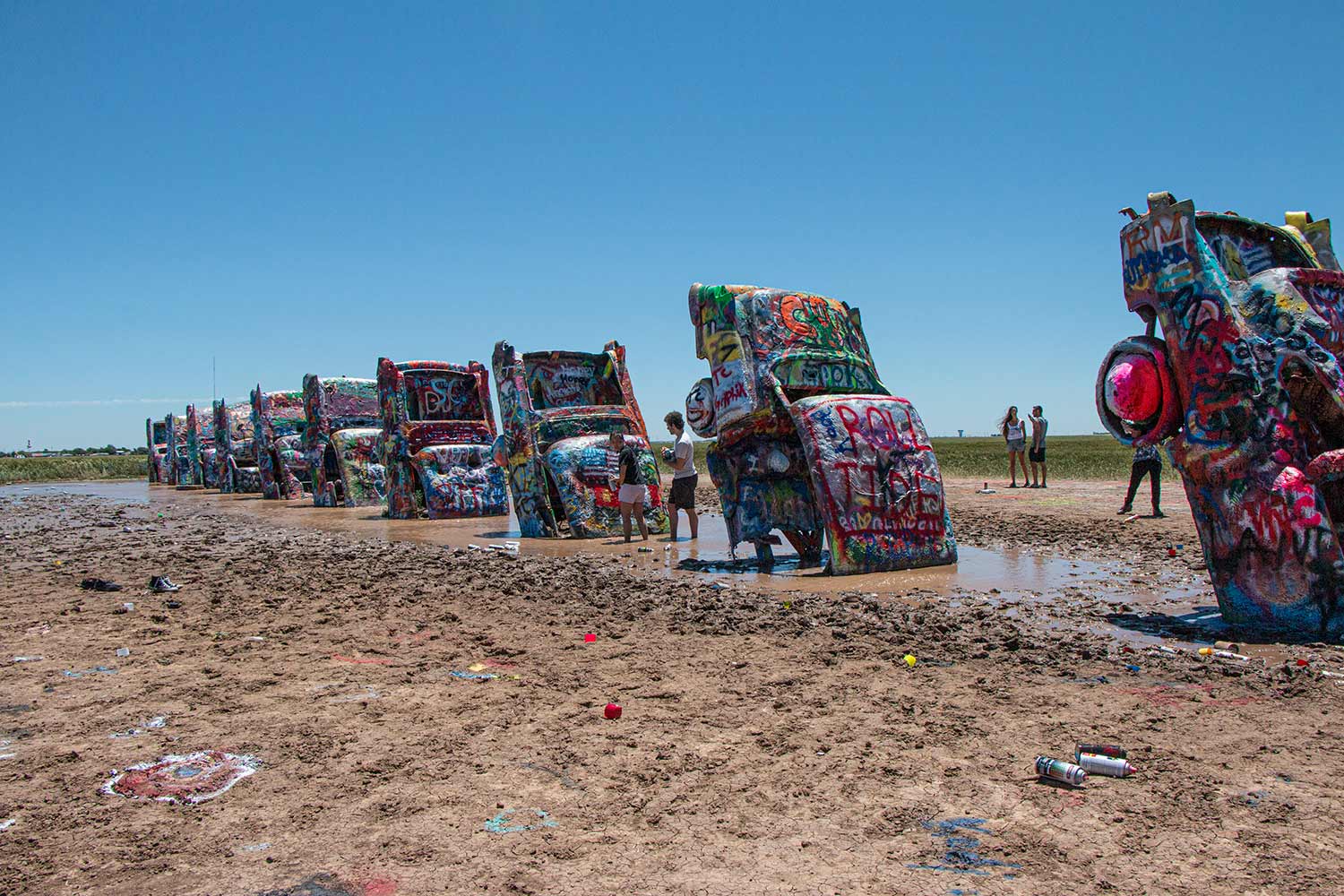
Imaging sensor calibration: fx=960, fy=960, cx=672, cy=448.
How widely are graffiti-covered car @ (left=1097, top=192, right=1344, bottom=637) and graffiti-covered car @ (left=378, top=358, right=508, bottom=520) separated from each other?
43.2ft

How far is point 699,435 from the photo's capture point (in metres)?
10.3

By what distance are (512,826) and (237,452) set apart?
1199 inches

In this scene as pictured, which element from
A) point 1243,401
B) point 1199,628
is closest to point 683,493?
point 1199,628

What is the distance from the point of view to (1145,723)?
4438 mm

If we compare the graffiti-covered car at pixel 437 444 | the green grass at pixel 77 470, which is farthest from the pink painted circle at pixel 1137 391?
the green grass at pixel 77 470

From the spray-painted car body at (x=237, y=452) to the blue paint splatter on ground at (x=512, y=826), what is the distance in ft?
96.0

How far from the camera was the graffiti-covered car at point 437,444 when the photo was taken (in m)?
17.8

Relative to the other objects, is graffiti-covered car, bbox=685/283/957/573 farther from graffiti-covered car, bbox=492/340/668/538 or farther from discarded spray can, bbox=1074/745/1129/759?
discarded spray can, bbox=1074/745/1129/759

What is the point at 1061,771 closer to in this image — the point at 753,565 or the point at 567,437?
the point at 753,565

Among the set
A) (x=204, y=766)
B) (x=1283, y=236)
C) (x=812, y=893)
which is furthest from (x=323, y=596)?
(x=1283, y=236)

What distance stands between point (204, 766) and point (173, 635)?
3178mm

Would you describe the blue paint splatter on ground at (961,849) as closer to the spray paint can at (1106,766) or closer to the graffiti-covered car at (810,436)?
the spray paint can at (1106,766)

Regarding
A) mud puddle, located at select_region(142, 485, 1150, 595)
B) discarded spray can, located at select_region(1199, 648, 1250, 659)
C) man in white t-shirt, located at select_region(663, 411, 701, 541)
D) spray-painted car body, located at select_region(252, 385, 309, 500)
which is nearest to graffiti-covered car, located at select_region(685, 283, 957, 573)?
mud puddle, located at select_region(142, 485, 1150, 595)

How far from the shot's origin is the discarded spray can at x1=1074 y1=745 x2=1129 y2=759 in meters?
4.00
